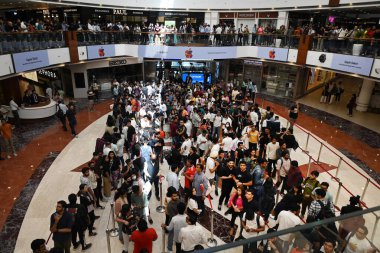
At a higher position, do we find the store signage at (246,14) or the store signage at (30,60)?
the store signage at (246,14)

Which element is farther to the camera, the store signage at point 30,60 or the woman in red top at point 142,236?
the store signage at point 30,60

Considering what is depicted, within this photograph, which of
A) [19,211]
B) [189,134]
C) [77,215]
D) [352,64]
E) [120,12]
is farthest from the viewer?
[120,12]

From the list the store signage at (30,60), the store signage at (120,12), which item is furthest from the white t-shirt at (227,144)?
the store signage at (120,12)

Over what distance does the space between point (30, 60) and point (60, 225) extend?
35.8ft

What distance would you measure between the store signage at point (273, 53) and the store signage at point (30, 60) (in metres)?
14.2

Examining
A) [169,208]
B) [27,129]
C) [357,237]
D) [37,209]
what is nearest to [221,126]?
[169,208]

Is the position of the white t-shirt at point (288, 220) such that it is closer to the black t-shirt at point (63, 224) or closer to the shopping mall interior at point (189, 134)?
the shopping mall interior at point (189, 134)

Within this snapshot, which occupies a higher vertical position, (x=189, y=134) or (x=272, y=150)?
(x=272, y=150)

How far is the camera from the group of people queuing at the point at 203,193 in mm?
4789

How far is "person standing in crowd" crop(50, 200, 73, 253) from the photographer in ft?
17.6

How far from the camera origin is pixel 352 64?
1486cm

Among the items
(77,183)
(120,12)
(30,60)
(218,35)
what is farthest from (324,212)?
Result: (120,12)

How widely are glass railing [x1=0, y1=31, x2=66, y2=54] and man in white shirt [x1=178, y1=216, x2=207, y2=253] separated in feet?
37.5

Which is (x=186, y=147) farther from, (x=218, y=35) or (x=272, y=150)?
(x=218, y=35)
